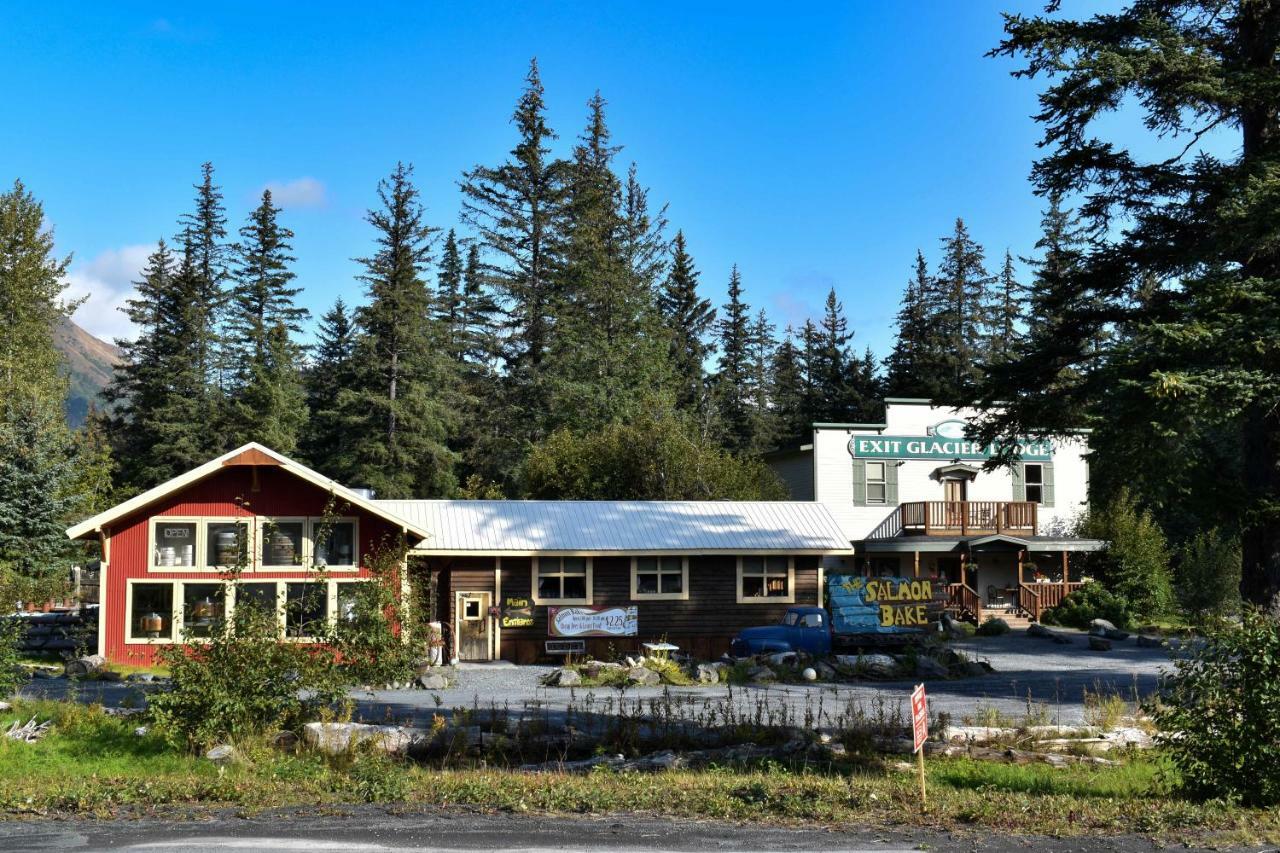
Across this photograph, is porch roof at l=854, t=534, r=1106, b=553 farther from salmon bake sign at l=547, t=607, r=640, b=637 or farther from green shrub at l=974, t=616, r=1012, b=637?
salmon bake sign at l=547, t=607, r=640, b=637

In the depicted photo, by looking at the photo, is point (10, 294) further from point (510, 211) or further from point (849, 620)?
point (849, 620)

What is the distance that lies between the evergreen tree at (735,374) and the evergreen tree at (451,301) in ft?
46.9

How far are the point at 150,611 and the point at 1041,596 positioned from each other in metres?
26.7

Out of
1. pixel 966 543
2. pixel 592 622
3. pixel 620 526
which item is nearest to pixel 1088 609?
pixel 966 543

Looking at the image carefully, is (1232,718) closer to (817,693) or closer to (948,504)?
(817,693)

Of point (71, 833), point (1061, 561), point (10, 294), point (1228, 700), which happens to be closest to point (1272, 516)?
point (1228, 700)

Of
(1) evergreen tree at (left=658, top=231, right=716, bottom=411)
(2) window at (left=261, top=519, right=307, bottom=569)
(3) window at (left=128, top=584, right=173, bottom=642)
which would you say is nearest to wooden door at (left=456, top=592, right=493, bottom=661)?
(2) window at (left=261, top=519, right=307, bottom=569)

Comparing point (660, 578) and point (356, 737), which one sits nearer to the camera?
point (356, 737)

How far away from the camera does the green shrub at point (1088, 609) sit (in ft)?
117

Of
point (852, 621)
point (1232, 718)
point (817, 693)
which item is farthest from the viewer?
point (852, 621)

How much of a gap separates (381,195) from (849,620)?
1326 inches

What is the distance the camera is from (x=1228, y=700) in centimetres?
1111

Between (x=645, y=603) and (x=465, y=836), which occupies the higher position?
(x=645, y=603)

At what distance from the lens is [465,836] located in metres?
10.3
